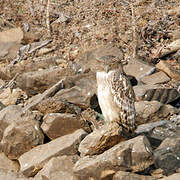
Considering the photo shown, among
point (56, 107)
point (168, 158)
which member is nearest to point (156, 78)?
point (56, 107)

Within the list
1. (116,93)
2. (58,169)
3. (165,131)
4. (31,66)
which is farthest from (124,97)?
(31,66)

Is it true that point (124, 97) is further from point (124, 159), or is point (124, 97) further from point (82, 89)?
point (82, 89)

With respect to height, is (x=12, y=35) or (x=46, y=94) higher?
(x=46, y=94)

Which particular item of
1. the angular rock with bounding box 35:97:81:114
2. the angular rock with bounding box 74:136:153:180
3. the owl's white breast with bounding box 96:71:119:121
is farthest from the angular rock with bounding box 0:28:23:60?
the angular rock with bounding box 74:136:153:180

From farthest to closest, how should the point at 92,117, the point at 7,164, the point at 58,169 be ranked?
the point at 92,117 → the point at 7,164 → the point at 58,169

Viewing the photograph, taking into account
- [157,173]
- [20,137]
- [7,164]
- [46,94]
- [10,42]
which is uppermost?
[157,173]

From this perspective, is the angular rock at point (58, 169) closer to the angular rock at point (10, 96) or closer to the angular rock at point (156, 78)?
the angular rock at point (156, 78)

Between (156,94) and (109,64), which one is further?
(156,94)

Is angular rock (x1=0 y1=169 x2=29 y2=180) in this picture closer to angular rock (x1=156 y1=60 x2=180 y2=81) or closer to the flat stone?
the flat stone

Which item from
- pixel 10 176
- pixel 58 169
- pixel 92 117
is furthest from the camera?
pixel 92 117

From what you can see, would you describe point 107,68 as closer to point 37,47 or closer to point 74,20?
point 37,47

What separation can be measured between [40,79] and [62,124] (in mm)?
2451

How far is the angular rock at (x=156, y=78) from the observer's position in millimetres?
9742

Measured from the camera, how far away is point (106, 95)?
20.8ft
